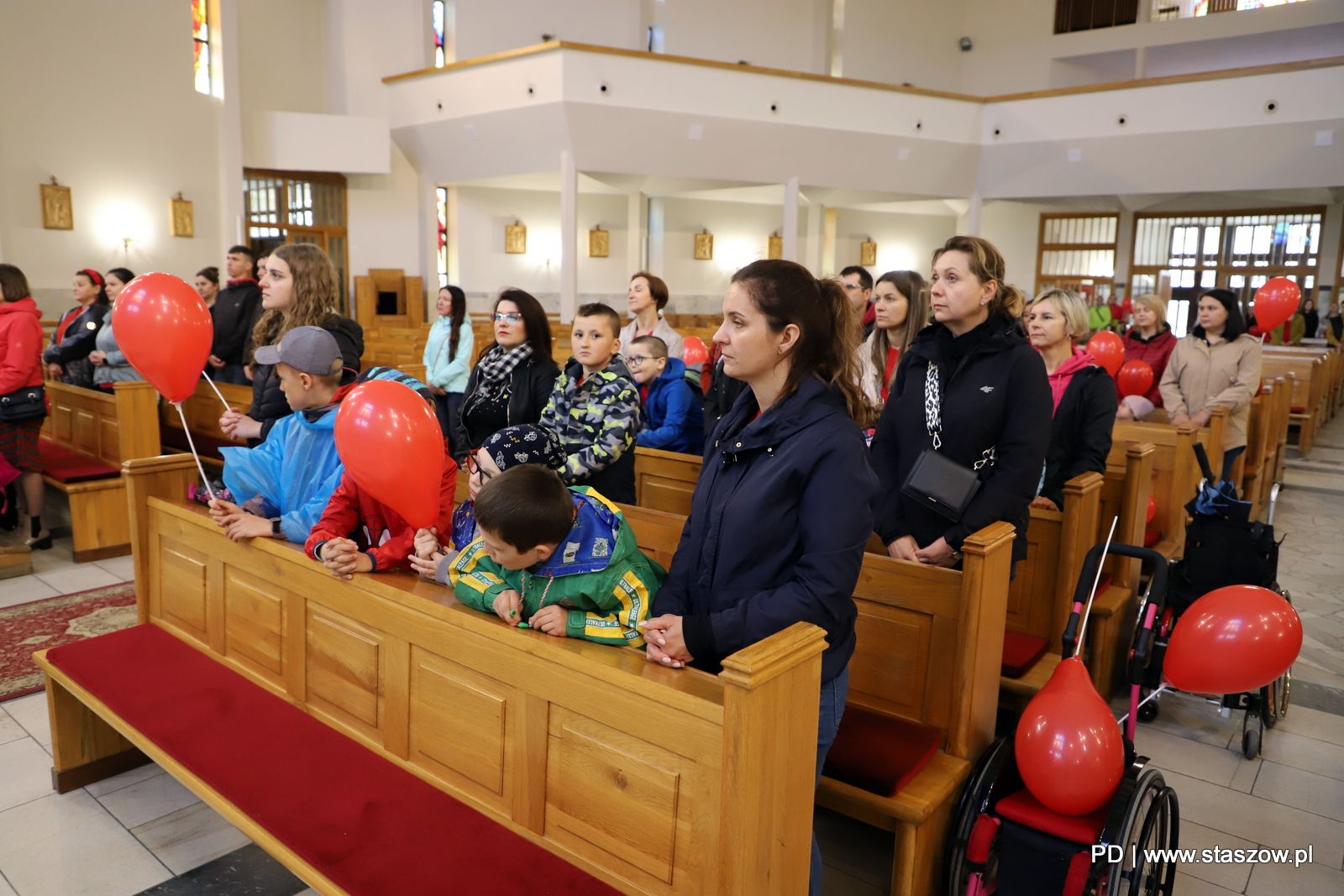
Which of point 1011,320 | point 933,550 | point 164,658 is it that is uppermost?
point 1011,320

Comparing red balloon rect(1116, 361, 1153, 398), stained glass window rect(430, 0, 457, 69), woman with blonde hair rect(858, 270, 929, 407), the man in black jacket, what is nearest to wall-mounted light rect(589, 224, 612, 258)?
stained glass window rect(430, 0, 457, 69)

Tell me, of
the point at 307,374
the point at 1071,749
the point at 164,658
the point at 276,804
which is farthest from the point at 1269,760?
the point at 164,658

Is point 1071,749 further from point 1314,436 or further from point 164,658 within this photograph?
point 1314,436

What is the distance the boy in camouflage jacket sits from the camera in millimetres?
2652

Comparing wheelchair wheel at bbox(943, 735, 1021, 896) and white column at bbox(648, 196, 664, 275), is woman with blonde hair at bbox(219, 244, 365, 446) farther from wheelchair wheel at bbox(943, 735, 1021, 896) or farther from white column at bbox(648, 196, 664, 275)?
white column at bbox(648, 196, 664, 275)

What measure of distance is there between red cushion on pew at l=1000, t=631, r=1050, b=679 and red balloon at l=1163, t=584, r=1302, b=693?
0.48 m

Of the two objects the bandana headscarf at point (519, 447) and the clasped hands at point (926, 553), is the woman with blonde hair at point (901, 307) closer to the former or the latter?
the clasped hands at point (926, 553)

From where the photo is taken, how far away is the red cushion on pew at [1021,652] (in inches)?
102

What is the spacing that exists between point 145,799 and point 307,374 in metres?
1.32

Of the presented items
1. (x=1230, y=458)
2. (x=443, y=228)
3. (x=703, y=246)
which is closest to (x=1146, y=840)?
(x=1230, y=458)

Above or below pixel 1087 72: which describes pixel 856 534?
below

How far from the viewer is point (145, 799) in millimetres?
2562

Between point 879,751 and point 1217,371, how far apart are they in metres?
4.09

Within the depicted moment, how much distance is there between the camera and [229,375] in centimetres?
554
